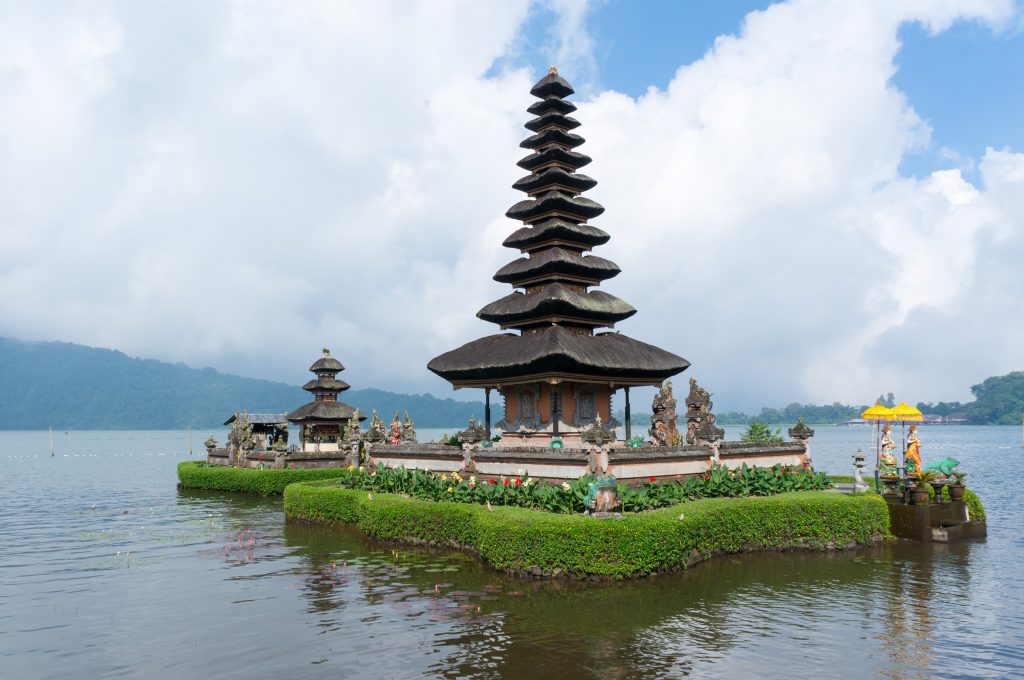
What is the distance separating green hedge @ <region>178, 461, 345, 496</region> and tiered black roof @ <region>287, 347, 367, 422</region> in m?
8.01

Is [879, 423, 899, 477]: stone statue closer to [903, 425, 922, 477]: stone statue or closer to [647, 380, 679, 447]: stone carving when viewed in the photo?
[903, 425, 922, 477]: stone statue

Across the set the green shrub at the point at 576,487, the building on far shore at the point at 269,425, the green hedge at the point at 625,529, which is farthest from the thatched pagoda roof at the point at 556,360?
the building on far shore at the point at 269,425

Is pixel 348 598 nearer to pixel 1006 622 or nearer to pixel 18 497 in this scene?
pixel 1006 622

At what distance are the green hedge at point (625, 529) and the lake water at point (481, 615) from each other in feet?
1.77

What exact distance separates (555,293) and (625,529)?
14303 millimetres

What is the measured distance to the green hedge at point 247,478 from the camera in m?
44.7

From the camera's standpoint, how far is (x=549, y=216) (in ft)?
113

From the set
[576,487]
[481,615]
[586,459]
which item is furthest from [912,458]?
[481,615]

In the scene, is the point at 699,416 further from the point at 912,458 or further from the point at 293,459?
the point at 293,459

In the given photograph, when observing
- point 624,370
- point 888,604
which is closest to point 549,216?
point 624,370

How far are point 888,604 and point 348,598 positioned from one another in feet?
42.8

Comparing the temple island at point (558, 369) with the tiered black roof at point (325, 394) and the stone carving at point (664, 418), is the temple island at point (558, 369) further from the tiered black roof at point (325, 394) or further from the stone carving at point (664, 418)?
the tiered black roof at point (325, 394)

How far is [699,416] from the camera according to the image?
2959 centimetres

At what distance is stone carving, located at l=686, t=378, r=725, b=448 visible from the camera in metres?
27.0
